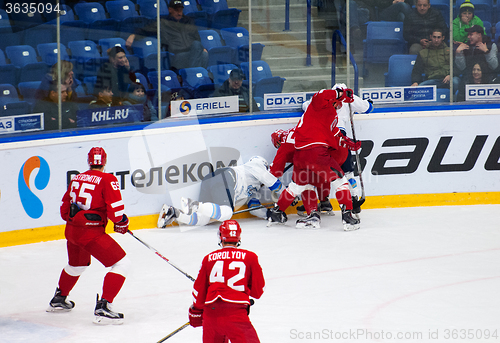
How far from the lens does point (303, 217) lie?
22.4 feet

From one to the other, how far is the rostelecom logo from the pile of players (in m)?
1.16

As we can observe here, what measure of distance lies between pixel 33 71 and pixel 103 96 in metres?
0.69

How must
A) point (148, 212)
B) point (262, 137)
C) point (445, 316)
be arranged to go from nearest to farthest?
point (445, 316) → point (148, 212) → point (262, 137)

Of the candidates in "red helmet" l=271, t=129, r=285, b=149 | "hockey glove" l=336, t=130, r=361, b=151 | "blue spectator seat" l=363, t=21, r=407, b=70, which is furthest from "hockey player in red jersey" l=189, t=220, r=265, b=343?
"blue spectator seat" l=363, t=21, r=407, b=70

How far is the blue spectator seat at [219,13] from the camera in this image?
22.8 ft

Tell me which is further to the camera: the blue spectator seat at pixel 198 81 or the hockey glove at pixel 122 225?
the blue spectator seat at pixel 198 81

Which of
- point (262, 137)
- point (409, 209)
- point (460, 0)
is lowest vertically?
point (409, 209)

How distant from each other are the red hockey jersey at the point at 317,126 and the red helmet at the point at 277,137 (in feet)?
1.32

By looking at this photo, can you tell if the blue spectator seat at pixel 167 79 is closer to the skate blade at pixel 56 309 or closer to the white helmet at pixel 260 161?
the white helmet at pixel 260 161

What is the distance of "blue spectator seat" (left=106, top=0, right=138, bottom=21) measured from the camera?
21.5 ft

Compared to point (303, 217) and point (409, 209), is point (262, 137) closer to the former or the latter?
point (303, 217)

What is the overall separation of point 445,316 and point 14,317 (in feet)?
9.02

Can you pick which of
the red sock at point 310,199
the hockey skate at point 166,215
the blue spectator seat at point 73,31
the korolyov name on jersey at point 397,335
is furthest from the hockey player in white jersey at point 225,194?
the korolyov name on jersey at point 397,335

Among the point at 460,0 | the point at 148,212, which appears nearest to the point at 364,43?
the point at 460,0
